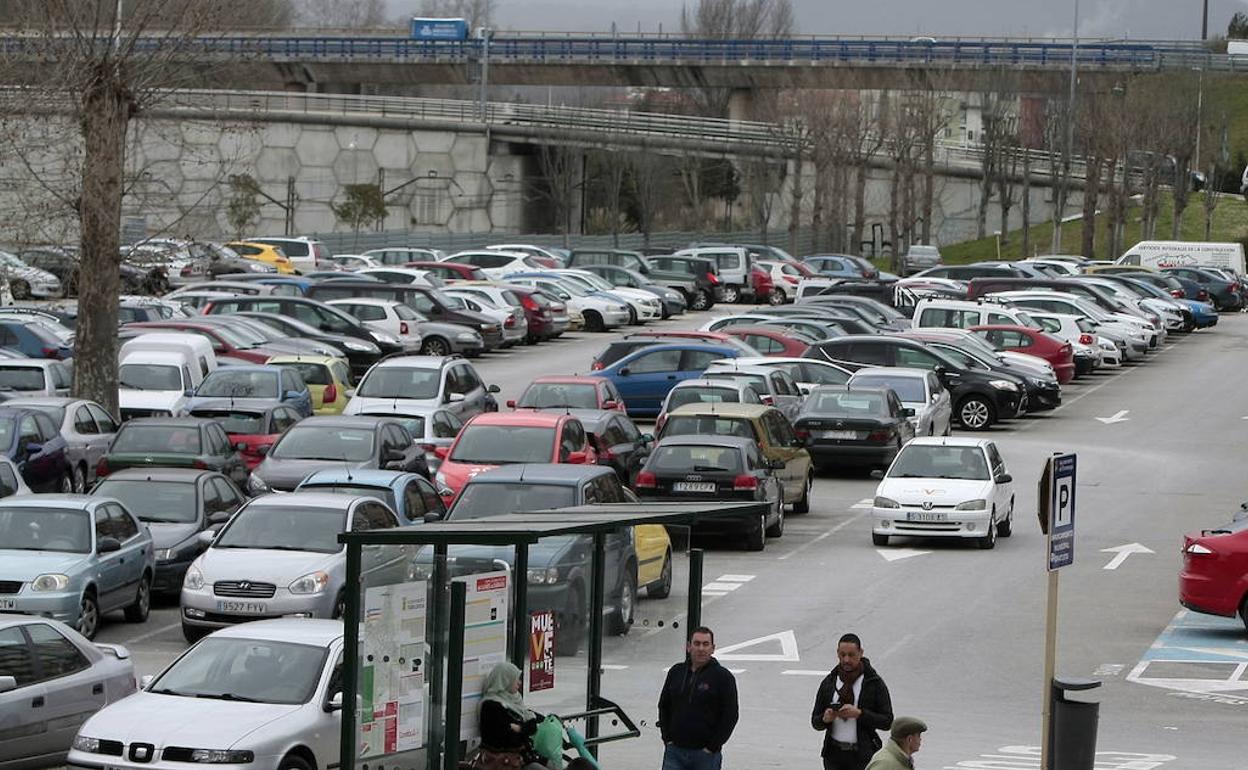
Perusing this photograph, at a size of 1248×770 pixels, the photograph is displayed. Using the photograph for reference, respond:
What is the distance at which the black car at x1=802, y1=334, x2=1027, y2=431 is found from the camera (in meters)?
39.1

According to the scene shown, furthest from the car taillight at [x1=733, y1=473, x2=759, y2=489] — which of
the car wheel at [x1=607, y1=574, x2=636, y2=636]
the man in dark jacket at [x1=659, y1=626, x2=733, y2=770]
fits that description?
the man in dark jacket at [x1=659, y1=626, x2=733, y2=770]

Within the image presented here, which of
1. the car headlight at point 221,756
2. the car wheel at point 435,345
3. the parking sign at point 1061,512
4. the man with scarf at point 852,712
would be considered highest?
the parking sign at point 1061,512

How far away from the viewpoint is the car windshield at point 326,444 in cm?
2690

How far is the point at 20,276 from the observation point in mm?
56031

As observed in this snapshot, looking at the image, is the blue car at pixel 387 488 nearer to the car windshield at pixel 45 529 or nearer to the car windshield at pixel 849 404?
the car windshield at pixel 45 529

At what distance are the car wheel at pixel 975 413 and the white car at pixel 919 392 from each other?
8.32 feet

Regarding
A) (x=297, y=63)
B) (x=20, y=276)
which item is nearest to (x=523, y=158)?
(x=297, y=63)

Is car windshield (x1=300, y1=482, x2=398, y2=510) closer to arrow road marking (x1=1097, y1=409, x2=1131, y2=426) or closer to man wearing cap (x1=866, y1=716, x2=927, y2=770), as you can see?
man wearing cap (x1=866, y1=716, x2=927, y2=770)

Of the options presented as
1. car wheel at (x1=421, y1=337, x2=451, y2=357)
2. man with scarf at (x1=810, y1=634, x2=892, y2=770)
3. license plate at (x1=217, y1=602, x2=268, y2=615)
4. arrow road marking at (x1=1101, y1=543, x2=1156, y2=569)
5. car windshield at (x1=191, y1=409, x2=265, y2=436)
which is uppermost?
man with scarf at (x1=810, y1=634, x2=892, y2=770)

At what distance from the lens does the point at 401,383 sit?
32.7m

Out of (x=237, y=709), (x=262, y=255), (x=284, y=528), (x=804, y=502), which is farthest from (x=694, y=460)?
(x=262, y=255)

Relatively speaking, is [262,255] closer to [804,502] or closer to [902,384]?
[902,384]

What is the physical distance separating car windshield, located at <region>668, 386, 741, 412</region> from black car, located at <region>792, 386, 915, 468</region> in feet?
3.64

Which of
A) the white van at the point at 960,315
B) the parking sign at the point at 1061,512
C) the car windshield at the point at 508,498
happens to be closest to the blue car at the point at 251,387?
the car windshield at the point at 508,498
